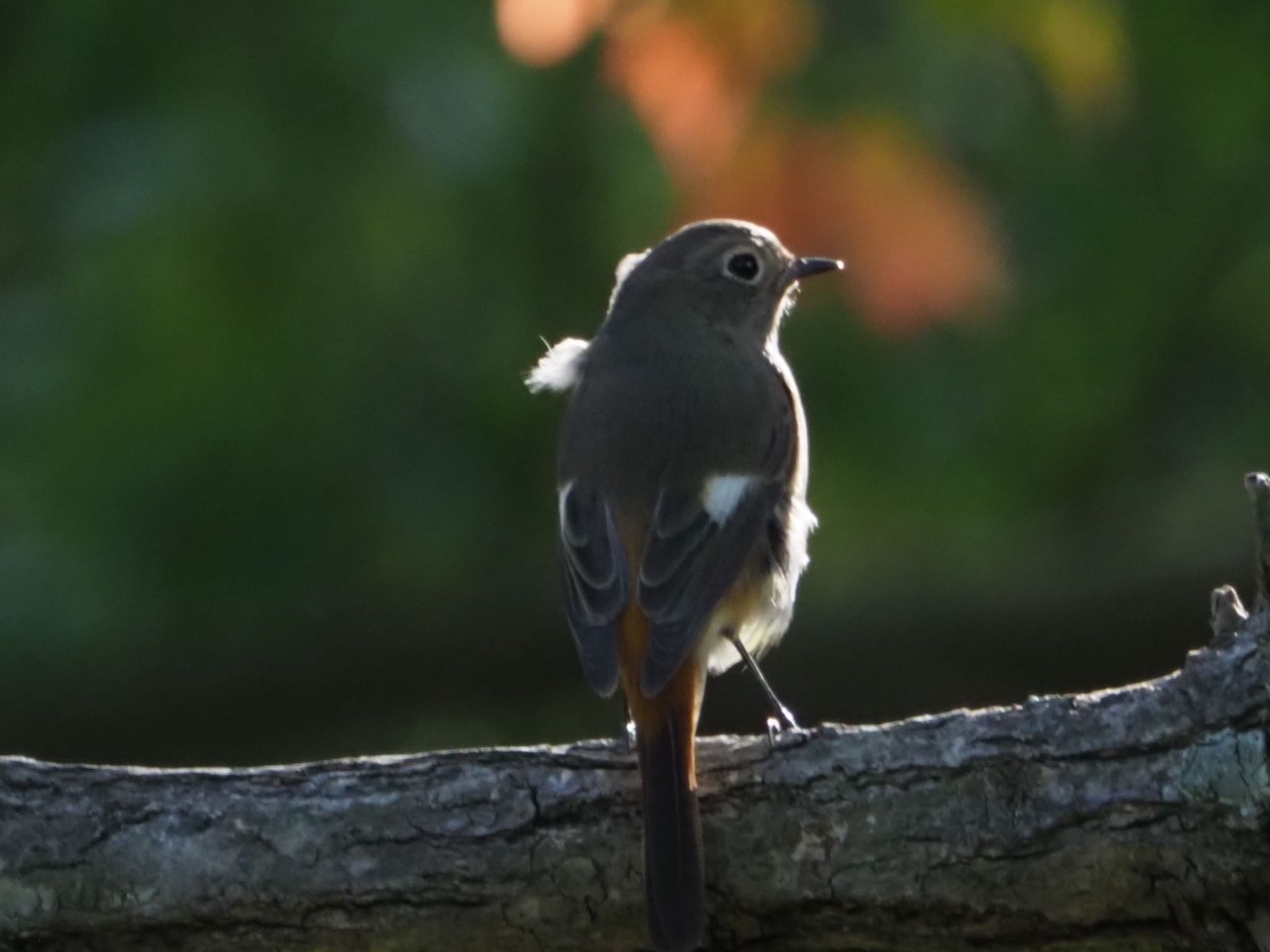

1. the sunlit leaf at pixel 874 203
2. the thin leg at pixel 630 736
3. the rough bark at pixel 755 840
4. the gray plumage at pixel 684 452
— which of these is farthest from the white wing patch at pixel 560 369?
the rough bark at pixel 755 840

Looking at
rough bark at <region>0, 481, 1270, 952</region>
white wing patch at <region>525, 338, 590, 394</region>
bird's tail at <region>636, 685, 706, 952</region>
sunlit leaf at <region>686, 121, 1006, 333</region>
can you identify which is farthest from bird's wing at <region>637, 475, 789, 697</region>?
sunlit leaf at <region>686, 121, 1006, 333</region>

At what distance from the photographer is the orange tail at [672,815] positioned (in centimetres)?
461

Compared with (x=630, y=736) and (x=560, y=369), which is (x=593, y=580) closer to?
(x=630, y=736)

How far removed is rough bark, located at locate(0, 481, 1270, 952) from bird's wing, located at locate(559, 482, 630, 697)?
0.44 metres

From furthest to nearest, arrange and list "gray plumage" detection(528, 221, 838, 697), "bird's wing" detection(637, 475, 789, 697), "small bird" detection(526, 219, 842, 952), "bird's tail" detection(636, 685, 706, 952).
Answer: "gray plumage" detection(528, 221, 838, 697) → "bird's wing" detection(637, 475, 789, 697) → "small bird" detection(526, 219, 842, 952) → "bird's tail" detection(636, 685, 706, 952)

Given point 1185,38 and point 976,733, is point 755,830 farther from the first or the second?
point 1185,38

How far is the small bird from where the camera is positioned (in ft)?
16.4

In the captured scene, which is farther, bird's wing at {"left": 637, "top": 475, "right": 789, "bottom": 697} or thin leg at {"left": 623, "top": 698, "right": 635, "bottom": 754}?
bird's wing at {"left": 637, "top": 475, "right": 789, "bottom": 697}

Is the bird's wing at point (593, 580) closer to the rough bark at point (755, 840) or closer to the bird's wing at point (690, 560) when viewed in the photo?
the bird's wing at point (690, 560)

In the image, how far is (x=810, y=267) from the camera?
7.17m

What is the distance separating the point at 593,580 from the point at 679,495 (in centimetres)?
44

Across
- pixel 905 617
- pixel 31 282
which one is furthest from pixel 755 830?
pixel 31 282

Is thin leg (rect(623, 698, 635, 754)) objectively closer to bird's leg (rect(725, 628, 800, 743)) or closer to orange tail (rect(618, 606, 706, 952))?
orange tail (rect(618, 606, 706, 952))

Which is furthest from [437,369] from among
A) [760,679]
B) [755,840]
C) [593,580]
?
[755,840]
